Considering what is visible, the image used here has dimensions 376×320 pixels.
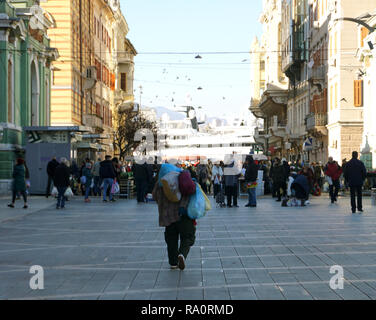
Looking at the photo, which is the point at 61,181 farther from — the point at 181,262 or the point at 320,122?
the point at 320,122

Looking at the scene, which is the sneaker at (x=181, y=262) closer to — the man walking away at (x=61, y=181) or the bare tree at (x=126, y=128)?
the man walking away at (x=61, y=181)

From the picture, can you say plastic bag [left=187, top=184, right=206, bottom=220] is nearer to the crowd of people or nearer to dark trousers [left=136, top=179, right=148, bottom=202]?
the crowd of people

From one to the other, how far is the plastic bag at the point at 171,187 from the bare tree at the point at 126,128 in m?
64.1

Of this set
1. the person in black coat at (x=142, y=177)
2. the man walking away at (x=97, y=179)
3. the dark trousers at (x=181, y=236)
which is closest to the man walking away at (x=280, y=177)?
the person in black coat at (x=142, y=177)

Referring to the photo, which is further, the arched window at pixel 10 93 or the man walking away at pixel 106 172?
the arched window at pixel 10 93

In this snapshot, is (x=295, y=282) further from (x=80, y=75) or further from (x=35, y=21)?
(x=80, y=75)

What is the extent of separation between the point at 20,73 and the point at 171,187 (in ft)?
95.7

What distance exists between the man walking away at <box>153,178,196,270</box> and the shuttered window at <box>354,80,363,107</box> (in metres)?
37.6

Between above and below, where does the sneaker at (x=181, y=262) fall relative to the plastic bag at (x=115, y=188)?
below

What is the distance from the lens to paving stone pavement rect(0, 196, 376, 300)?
31.4ft

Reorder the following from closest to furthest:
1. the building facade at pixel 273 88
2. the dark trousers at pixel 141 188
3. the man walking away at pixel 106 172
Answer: the dark trousers at pixel 141 188 → the man walking away at pixel 106 172 → the building facade at pixel 273 88

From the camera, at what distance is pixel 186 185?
1152cm

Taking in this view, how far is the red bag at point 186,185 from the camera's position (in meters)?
11.5

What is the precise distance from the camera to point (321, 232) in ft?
57.3
